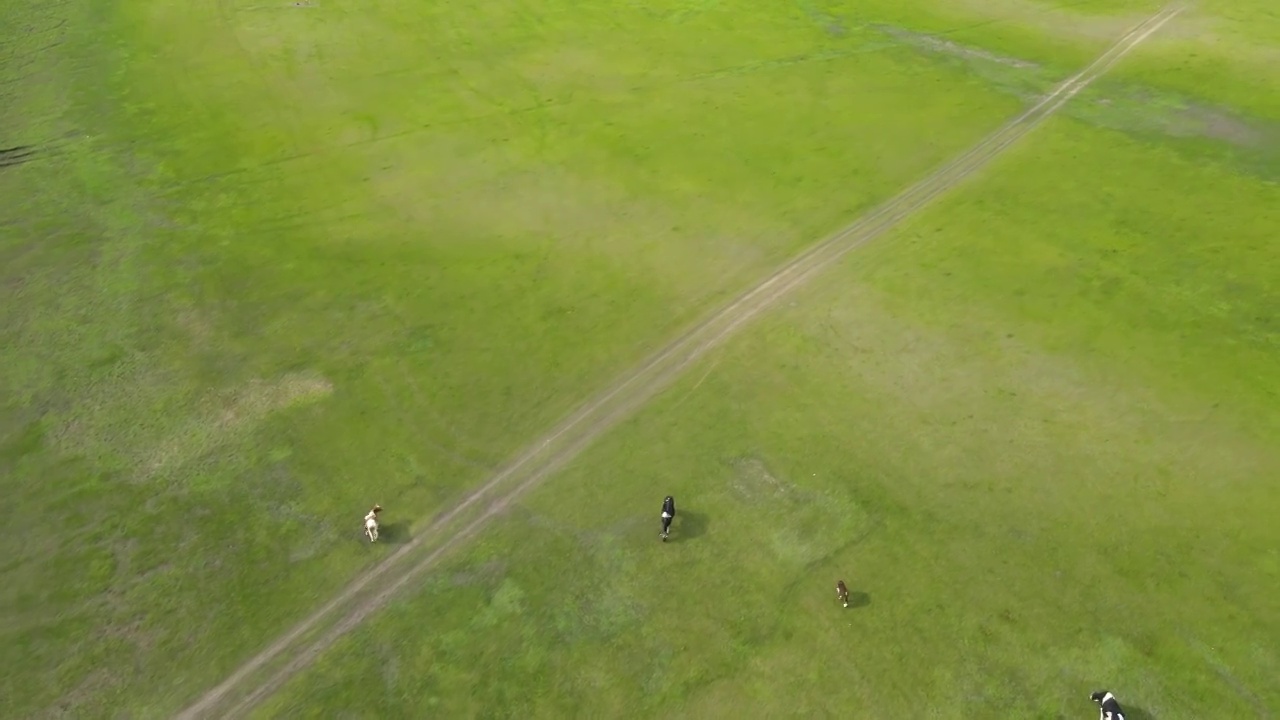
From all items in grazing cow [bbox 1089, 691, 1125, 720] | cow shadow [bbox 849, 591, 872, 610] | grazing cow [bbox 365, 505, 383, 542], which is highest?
grazing cow [bbox 1089, 691, 1125, 720]

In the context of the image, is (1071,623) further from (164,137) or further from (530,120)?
(164,137)

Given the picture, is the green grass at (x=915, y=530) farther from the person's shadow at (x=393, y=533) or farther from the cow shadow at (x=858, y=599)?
the person's shadow at (x=393, y=533)

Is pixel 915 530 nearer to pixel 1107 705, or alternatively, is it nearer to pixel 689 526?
pixel 1107 705

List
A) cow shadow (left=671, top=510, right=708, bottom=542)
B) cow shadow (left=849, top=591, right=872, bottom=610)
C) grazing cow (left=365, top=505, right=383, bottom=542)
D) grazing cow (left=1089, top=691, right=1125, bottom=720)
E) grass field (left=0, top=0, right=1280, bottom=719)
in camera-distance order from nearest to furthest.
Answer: grazing cow (left=1089, top=691, right=1125, bottom=720) → grass field (left=0, top=0, right=1280, bottom=719) → cow shadow (left=849, top=591, right=872, bottom=610) → grazing cow (left=365, top=505, right=383, bottom=542) → cow shadow (left=671, top=510, right=708, bottom=542)

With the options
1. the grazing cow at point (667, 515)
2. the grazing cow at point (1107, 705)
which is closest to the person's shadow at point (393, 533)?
the grazing cow at point (667, 515)

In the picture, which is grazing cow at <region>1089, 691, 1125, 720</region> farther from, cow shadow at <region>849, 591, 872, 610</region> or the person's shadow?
the person's shadow

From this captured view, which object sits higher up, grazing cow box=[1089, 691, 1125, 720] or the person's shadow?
grazing cow box=[1089, 691, 1125, 720]

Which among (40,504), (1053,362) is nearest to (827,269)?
(1053,362)

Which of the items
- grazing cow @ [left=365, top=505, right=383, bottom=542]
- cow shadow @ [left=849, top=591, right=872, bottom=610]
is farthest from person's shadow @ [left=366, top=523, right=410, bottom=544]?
cow shadow @ [left=849, top=591, right=872, bottom=610]
